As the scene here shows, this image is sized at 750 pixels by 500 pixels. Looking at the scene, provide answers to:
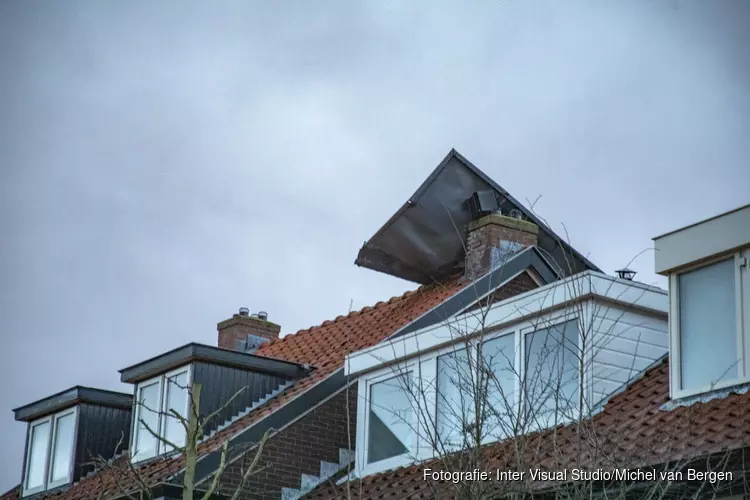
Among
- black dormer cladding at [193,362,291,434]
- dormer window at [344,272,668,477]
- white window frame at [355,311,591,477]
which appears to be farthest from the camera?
black dormer cladding at [193,362,291,434]

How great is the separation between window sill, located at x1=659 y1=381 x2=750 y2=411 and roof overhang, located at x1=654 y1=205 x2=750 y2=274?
1397mm

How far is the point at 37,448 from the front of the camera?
22.5m

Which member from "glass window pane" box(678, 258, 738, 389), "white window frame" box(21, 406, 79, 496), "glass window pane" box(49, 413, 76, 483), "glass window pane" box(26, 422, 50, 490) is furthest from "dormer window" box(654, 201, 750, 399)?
"glass window pane" box(26, 422, 50, 490)

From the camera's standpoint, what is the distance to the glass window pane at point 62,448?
70.6 ft

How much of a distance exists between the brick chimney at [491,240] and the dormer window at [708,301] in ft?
19.9

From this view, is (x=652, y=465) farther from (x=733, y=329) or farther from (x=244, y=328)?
(x=244, y=328)

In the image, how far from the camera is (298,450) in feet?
60.2

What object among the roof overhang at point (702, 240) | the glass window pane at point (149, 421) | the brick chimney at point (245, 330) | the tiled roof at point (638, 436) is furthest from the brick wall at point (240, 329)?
the roof overhang at point (702, 240)

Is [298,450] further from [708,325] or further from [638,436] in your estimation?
[708,325]

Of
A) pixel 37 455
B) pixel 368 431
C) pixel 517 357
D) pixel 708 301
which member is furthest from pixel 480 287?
pixel 37 455

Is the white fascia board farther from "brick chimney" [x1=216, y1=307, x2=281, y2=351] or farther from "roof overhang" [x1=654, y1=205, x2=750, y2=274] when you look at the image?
"brick chimney" [x1=216, y1=307, x2=281, y2=351]

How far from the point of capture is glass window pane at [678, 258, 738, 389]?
1290 centimetres

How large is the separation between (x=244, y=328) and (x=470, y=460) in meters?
15.3

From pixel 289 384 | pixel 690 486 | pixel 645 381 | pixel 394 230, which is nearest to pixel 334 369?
pixel 289 384
